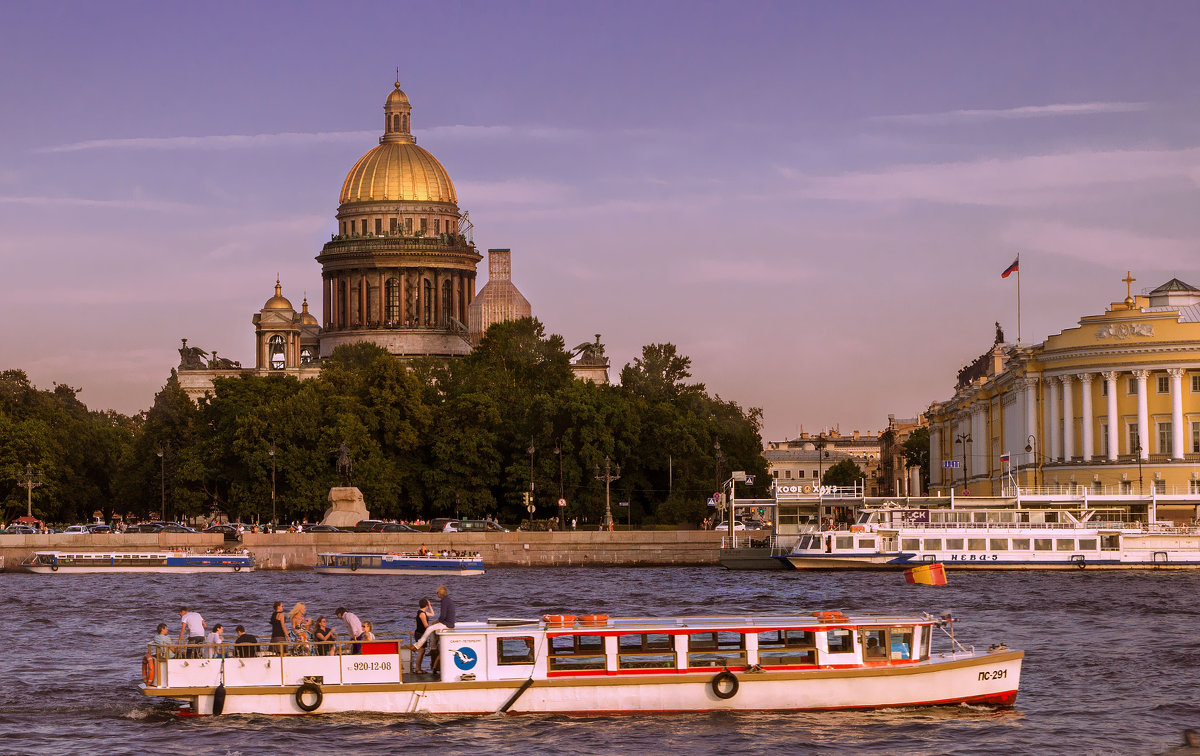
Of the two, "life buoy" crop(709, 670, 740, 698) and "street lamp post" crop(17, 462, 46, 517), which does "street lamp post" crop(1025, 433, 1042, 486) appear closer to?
"street lamp post" crop(17, 462, 46, 517)

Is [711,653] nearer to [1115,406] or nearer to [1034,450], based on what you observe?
[1115,406]

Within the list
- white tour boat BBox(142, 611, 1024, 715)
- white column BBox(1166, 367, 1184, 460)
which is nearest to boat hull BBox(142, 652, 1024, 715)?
white tour boat BBox(142, 611, 1024, 715)

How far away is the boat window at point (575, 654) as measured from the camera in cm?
3291

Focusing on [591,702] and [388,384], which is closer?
[591,702]

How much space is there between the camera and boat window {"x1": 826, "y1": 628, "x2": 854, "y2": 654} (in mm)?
33250

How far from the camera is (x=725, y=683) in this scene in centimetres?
3269

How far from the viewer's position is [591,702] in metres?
32.7

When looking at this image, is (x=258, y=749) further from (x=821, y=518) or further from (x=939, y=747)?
(x=821, y=518)

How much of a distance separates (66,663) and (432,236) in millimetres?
107299

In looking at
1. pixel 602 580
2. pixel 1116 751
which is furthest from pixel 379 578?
pixel 1116 751

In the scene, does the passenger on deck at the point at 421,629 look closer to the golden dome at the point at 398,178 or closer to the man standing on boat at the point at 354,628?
the man standing on boat at the point at 354,628

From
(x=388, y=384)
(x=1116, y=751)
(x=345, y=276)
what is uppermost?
(x=345, y=276)

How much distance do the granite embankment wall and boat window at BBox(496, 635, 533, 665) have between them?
167 feet

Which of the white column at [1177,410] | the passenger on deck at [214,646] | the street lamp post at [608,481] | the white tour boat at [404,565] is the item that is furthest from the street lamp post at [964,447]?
the passenger on deck at [214,646]
